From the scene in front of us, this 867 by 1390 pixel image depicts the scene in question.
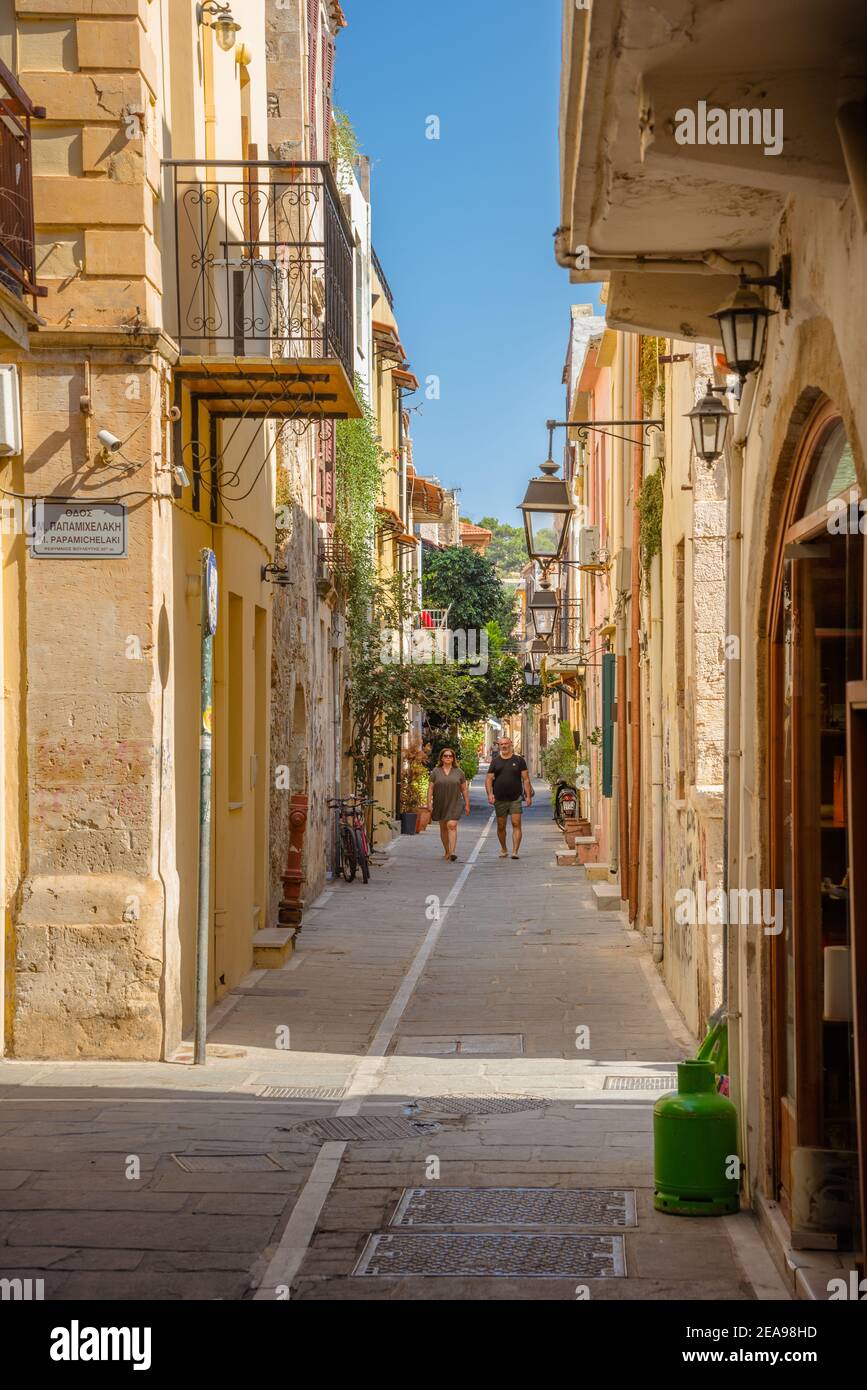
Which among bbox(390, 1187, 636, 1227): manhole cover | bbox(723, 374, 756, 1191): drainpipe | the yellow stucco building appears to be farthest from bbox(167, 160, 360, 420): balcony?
bbox(390, 1187, 636, 1227): manhole cover

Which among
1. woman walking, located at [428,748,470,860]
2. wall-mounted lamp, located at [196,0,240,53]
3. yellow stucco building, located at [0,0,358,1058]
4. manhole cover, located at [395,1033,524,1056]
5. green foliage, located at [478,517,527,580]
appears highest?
green foliage, located at [478,517,527,580]

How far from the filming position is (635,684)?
1853cm

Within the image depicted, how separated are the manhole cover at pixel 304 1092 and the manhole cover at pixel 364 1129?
1.85ft

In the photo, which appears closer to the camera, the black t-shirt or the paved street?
the paved street

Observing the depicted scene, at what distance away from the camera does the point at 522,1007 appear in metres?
12.5

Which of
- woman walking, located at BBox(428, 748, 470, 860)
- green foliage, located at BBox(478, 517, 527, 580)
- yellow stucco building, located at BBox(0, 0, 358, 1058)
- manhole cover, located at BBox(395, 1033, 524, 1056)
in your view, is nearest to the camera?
yellow stucco building, located at BBox(0, 0, 358, 1058)

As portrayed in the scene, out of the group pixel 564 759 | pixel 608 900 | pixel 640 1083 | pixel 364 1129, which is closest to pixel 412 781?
pixel 564 759

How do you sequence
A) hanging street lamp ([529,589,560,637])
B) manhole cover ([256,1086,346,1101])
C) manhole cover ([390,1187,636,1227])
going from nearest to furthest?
manhole cover ([390,1187,636,1227]) < manhole cover ([256,1086,346,1101]) < hanging street lamp ([529,589,560,637])

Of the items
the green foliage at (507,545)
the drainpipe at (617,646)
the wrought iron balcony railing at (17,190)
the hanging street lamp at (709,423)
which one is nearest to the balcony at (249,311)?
the wrought iron balcony railing at (17,190)

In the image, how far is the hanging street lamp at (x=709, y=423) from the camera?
9773mm

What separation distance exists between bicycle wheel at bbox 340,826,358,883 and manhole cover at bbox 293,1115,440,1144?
14355 millimetres

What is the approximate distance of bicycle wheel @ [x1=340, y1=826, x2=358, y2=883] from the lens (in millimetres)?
23031

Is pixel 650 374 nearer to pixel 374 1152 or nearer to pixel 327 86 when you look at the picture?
pixel 374 1152

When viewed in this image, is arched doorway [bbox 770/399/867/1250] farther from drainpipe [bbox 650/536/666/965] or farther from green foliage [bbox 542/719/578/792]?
green foliage [bbox 542/719/578/792]
